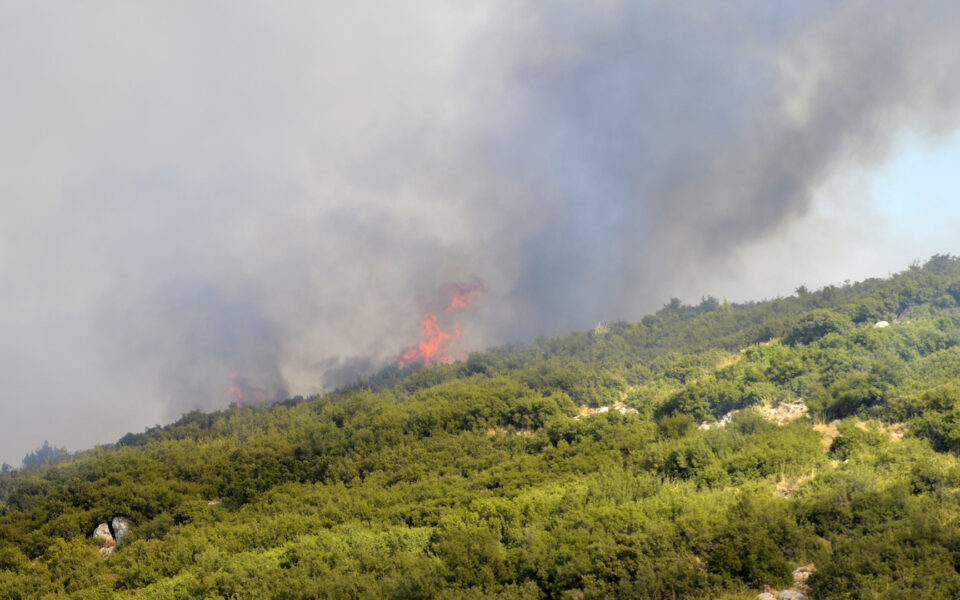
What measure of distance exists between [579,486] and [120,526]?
47908 millimetres

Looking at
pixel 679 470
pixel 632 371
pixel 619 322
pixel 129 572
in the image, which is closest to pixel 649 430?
pixel 679 470

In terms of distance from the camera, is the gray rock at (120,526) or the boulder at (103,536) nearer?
the boulder at (103,536)

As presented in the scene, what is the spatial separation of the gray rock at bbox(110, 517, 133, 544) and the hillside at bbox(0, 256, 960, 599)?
121 centimetres

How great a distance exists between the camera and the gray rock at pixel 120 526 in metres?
61.8

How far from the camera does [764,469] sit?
143 feet

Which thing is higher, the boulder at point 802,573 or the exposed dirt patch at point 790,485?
the exposed dirt patch at point 790,485

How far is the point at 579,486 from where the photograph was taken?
48.3 metres

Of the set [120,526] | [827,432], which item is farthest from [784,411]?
[120,526]

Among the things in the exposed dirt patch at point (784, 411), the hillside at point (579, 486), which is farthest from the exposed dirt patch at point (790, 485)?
the exposed dirt patch at point (784, 411)

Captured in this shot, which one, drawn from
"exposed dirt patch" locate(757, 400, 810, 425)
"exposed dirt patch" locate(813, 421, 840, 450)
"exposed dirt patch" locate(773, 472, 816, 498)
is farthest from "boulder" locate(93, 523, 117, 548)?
"exposed dirt patch" locate(813, 421, 840, 450)

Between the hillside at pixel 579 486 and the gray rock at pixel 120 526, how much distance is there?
121 centimetres

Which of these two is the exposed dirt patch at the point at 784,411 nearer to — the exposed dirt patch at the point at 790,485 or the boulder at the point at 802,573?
the exposed dirt patch at the point at 790,485

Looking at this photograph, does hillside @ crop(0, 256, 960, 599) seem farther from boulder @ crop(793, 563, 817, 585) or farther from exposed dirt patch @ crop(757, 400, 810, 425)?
boulder @ crop(793, 563, 817, 585)

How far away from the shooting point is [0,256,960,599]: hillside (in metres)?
30.7
